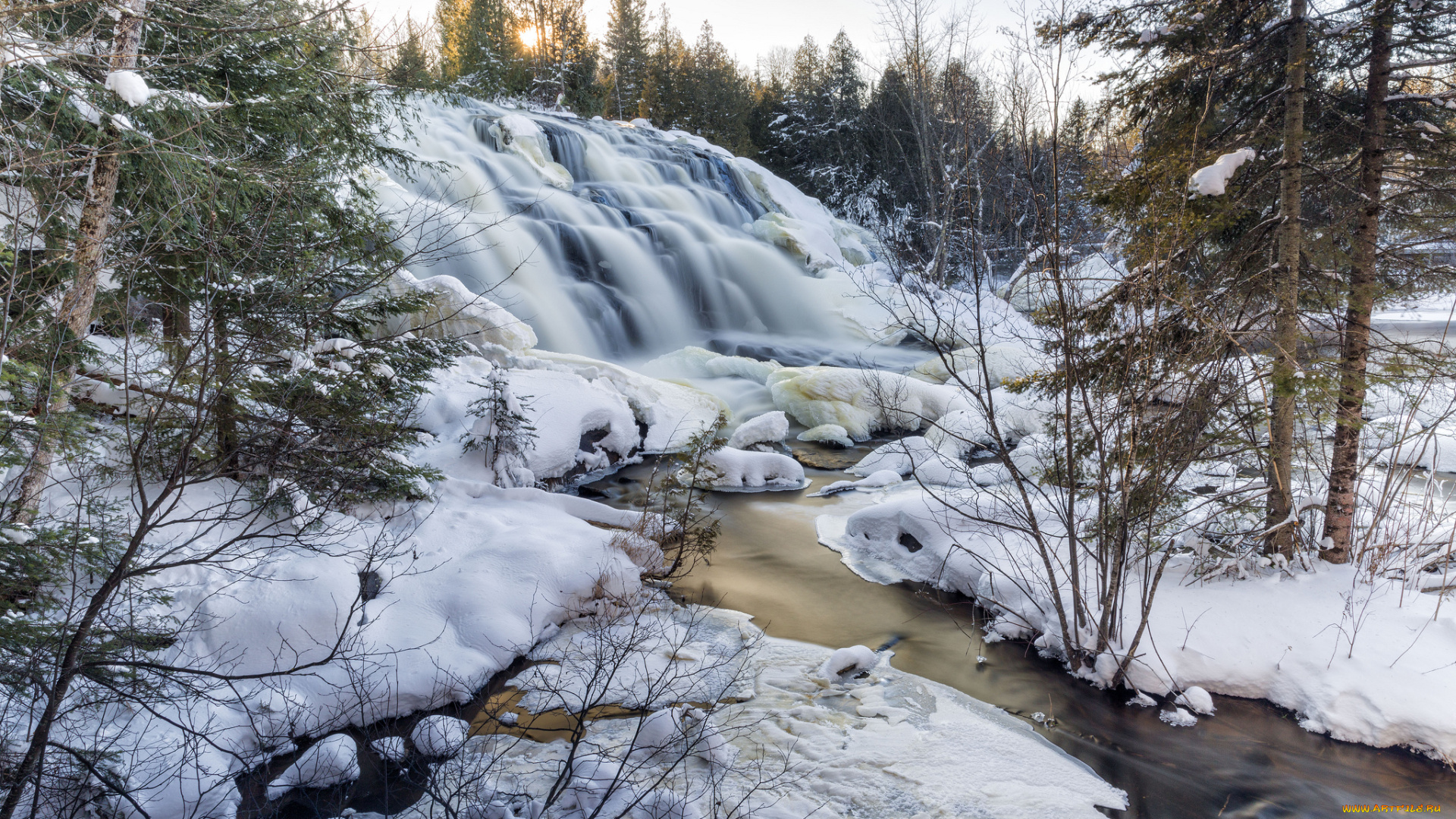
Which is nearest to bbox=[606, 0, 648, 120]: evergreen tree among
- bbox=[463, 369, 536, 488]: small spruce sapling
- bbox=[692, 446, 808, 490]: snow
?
bbox=[692, 446, 808, 490]: snow

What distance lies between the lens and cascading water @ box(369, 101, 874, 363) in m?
15.6

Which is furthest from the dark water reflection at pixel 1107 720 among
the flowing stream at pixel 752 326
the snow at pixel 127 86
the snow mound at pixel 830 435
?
the snow at pixel 127 86

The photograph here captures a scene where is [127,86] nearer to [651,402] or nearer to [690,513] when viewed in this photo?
[690,513]

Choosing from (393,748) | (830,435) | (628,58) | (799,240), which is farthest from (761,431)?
(628,58)

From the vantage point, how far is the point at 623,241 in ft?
60.1

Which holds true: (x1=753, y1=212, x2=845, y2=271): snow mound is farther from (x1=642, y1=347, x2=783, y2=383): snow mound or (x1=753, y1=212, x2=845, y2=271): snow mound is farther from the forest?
the forest

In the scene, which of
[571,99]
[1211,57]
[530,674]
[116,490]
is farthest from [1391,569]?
[571,99]

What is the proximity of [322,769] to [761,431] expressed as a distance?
8035 millimetres

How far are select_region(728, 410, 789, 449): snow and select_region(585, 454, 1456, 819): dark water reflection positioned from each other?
12.7 feet

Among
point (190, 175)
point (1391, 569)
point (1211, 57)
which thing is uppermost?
point (1211, 57)

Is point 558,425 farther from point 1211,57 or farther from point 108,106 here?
point 1211,57

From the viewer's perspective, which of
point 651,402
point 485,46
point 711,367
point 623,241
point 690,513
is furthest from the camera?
point 485,46

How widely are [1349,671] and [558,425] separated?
26.1ft

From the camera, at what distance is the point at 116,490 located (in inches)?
205
